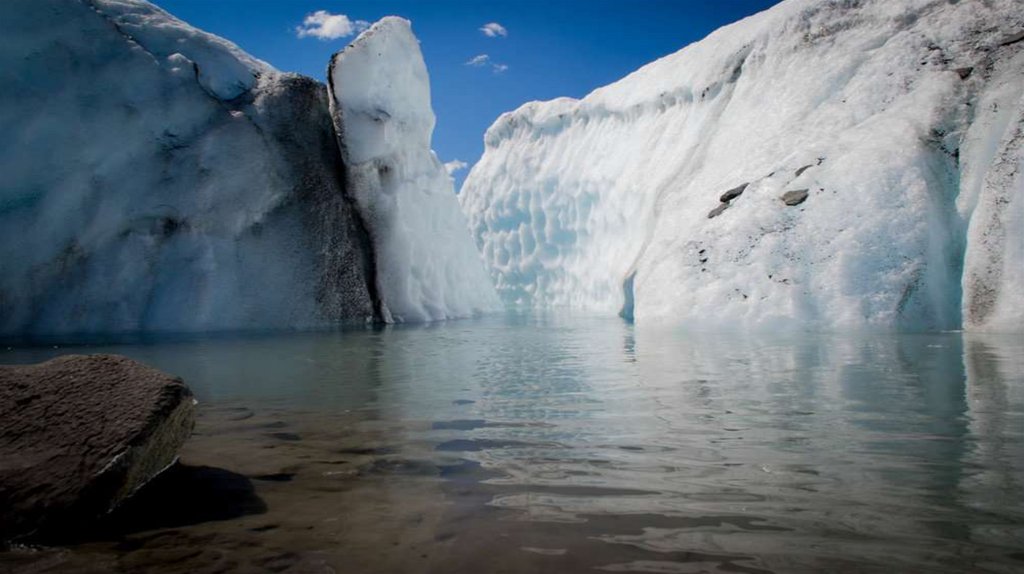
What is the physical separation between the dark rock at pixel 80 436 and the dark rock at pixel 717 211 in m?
13.0

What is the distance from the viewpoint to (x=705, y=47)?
78.1 ft

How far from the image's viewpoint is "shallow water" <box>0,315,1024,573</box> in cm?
187

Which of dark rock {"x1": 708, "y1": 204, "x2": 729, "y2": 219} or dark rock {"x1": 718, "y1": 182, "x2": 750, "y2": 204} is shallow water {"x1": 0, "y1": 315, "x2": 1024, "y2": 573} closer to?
dark rock {"x1": 708, "y1": 204, "x2": 729, "y2": 219}

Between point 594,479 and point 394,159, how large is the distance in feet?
54.0

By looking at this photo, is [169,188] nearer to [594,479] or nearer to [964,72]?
[594,479]

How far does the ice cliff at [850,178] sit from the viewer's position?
10.8 m

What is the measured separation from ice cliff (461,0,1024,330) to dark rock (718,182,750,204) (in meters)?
0.04

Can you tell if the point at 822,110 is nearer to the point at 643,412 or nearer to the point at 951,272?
the point at 951,272

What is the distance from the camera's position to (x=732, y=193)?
1429 cm

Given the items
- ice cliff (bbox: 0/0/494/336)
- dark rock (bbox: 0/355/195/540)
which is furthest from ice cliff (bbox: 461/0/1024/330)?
dark rock (bbox: 0/355/195/540)

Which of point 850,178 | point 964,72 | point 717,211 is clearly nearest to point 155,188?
point 717,211

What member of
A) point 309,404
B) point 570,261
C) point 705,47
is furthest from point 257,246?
point 570,261

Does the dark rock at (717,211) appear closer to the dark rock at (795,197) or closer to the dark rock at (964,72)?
the dark rock at (795,197)

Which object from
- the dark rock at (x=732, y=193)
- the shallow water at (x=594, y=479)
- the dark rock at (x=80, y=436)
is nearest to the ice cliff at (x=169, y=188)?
the dark rock at (x=732, y=193)
